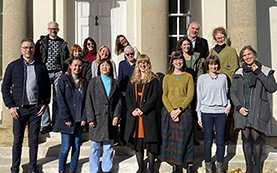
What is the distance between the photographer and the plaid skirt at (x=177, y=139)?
4.37 m

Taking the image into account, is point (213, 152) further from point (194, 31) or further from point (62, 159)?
point (62, 159)

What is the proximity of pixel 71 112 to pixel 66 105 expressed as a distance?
0.13 meters

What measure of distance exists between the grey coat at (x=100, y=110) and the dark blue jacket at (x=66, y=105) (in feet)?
0.47

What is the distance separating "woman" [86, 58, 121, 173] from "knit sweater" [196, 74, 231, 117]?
1.32m

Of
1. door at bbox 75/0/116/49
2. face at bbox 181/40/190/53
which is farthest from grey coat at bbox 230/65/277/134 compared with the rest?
door at bbox 75/0/116/49

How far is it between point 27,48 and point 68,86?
856mm

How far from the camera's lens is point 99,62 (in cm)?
462

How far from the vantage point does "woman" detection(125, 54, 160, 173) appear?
4355 mm

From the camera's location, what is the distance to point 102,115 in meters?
4.42

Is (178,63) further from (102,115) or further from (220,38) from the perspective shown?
(102,115)

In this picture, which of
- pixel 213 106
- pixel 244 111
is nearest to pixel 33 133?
pixel 213 106

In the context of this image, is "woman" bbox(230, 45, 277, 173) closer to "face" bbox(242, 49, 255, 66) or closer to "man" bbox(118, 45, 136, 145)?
"face" bbox(242, 49, 255, 66)

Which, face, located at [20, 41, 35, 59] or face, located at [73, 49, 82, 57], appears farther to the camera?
face, located at [73, 49, 82, 57]

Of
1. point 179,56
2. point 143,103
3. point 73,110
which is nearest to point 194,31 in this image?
point 179,56
